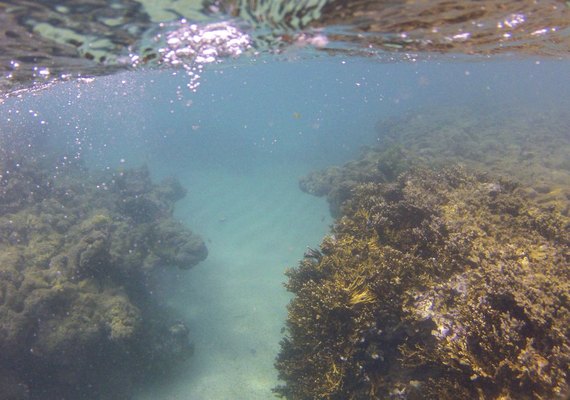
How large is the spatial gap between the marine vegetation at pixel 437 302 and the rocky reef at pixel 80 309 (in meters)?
5.37

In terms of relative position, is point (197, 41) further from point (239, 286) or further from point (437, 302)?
point (239, 286)

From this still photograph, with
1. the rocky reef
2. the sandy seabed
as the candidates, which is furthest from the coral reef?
the rocky reef

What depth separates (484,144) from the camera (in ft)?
70.9

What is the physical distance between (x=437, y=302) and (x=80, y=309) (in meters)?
9.83

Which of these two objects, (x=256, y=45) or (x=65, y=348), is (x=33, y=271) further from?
(x=256, y=45)

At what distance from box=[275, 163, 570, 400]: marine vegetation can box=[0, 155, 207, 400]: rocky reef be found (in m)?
5.37

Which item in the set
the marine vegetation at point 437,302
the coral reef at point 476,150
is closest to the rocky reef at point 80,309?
the marine vegetation at point 437,302

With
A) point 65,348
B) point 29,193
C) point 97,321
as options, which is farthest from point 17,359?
point 29,193

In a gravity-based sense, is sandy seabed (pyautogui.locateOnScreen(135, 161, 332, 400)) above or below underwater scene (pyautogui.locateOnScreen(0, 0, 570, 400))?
below

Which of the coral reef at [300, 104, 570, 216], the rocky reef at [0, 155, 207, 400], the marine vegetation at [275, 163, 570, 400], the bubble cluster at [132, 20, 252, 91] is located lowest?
the rocky reef at [0, 155, 207, 400]

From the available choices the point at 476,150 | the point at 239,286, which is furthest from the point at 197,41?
the point at 476,150

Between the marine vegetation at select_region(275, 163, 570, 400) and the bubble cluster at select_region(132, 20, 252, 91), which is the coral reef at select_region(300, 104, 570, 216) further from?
the bubble cluster at select_region(132, 20, 252, 91)

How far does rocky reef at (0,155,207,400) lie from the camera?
389 inches

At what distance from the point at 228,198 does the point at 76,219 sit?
12703 millimetres
